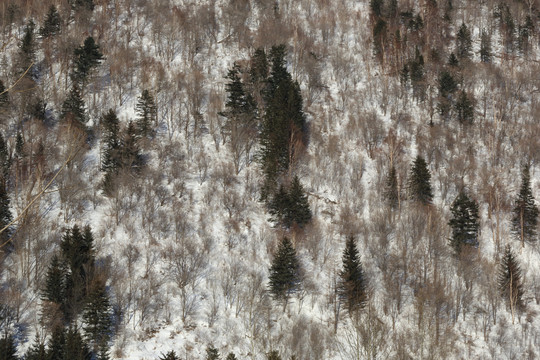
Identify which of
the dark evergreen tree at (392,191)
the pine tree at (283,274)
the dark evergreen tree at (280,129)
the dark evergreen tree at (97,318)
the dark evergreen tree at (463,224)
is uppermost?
the dark evergreen tree at (280,129)

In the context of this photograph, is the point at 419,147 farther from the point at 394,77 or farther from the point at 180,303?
the point at 180,303

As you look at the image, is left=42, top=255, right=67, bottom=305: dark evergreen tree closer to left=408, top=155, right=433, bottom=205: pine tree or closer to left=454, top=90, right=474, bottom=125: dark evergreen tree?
left=408, top=155, right=433, bottom=205: pine tree

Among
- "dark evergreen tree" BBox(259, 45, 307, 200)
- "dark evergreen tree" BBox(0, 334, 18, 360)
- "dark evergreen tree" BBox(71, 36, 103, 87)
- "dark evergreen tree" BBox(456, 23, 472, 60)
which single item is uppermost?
"dark evergreen tree" BBox(456, 23, 472, 60)

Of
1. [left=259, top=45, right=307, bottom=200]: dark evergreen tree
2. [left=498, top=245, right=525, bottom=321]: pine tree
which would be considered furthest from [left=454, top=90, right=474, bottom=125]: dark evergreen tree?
[left=498, top=245, right=525, bottom=321]: pine tree

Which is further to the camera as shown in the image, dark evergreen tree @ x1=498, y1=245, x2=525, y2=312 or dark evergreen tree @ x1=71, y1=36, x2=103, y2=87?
dark evergreen tree @ x1=71, y1=36, x2=103, y2=87

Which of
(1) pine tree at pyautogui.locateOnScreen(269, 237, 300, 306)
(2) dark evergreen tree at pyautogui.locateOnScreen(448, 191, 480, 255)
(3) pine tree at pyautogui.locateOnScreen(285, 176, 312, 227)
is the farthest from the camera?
(3) pine tree at pyautogui.locateOnScreen(285, 176, 312, 227)

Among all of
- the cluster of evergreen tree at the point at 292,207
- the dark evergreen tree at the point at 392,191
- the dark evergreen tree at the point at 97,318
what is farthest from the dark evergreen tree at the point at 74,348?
the dark evergreen tree at the point at 392,191

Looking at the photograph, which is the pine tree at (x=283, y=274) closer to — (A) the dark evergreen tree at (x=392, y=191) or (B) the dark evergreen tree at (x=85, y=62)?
(A) the dark evergreen tree at (x=392, y=191)
